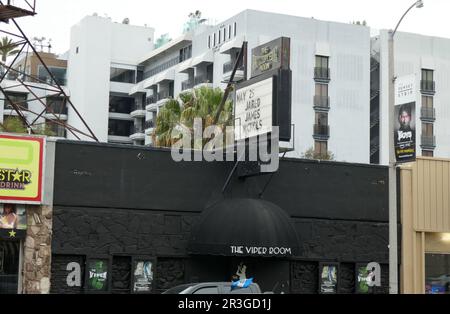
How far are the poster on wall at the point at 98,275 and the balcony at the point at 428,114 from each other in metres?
62.3

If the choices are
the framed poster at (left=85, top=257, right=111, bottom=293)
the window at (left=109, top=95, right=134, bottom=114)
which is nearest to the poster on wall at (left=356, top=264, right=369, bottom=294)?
the framed poster at (left=85, top=257, right=111, bottom=293)

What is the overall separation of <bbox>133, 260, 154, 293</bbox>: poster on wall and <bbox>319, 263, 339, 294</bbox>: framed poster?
18.5ft

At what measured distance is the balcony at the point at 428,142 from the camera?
3081 inches

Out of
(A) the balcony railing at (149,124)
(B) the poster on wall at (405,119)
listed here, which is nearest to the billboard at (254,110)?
(B) the poster on wall at (405,119)

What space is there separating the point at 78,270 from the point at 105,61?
7254 cm

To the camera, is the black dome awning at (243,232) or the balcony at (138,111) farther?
the balcony at (138,111)

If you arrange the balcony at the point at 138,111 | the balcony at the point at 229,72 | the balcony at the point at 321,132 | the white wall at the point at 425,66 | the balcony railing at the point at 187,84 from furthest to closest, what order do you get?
the balcony at the point at 138,111
the balcony railing at the point at 187,84
the white wall at the point at 425,66
the balcony at the point at 321,132
the balcony at the point at 229,72

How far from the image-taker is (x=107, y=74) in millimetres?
91438

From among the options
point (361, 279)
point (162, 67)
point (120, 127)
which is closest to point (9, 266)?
point (361, 279)

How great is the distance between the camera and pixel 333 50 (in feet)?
246

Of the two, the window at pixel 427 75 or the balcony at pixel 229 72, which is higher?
the window at pixel 427 75

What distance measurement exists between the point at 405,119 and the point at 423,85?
6115 cm

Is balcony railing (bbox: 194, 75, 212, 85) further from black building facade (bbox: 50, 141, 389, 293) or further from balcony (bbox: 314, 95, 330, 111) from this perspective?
black building facade (bbox: 50, 141, 389, 293)

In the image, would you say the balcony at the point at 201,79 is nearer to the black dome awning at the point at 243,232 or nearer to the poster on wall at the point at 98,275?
the black dome awning at the point at 243,232
